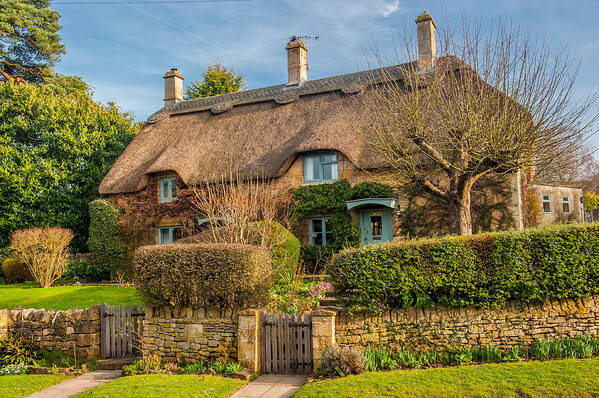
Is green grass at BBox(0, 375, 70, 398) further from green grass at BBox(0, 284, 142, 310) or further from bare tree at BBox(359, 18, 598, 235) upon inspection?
bare tree at BBox(359, 18, 598, 235)

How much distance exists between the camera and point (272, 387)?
7.48 m

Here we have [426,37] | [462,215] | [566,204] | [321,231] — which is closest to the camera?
[462,215]

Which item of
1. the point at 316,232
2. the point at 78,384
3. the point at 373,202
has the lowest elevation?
the point at 78,384

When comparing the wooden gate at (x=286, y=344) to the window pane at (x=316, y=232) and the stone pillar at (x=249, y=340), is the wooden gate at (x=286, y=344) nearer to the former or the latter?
the stone pillar at (x=249, y=340)

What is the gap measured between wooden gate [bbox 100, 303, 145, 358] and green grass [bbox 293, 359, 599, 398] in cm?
425

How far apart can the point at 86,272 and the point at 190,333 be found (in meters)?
12.3

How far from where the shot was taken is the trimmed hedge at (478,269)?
7.91 metres

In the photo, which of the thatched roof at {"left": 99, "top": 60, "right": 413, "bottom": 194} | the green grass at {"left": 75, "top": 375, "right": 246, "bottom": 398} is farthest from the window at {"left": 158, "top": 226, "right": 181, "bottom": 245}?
the green grass at {"left": 75, "top": 375, "right": 246, "bottom": 398}

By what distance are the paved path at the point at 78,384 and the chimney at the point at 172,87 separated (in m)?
17.9

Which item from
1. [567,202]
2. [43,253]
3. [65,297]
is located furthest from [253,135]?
[567,202]

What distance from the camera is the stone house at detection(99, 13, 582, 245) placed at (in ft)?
51.8

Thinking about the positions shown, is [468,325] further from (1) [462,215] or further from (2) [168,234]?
(2) [168,234]

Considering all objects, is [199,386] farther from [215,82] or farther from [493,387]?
[215,82]

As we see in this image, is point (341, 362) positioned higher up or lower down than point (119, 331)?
lower down
